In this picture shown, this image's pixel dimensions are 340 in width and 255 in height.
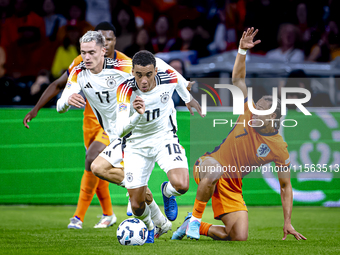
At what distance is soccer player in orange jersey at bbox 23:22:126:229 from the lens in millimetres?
5828

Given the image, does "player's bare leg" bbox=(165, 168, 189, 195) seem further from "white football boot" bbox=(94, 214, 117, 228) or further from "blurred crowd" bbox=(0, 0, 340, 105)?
"blurred crowd" bbox=(0, 0, 340, 105)

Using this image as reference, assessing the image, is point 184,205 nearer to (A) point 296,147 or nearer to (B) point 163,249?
(A) point 296,147

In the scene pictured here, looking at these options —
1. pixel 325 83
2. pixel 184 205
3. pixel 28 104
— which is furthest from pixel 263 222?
pixel 28 104

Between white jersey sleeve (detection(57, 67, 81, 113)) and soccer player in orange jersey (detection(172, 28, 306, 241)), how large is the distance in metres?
1.54

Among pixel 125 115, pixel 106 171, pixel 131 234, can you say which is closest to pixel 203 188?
pixel 131 234

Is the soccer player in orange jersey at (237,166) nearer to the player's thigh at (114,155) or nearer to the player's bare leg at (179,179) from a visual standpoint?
the player's bare leg at (179,179)

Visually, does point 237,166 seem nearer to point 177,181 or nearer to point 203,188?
point 203,188

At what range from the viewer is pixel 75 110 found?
7500 millimetres

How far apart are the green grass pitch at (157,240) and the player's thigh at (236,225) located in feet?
0.40

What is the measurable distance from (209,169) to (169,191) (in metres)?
0.48

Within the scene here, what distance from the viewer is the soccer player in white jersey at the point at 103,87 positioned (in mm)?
5227

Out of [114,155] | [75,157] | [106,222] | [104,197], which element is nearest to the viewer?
[114,155]

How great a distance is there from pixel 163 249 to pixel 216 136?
3509mm

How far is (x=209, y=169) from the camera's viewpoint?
508 centimetres
